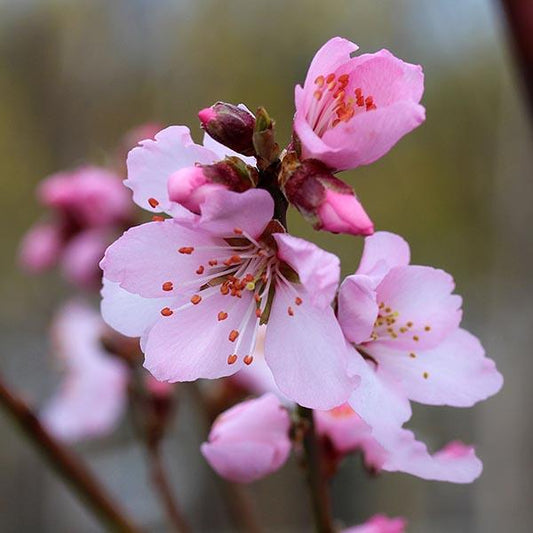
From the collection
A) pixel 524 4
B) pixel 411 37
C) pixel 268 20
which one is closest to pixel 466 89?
pixel 411 37

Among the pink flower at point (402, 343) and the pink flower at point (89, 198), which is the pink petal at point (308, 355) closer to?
the pink flower at point (402, 343)

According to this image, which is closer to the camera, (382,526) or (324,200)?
(324,200)

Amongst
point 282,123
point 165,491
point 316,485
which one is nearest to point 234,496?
point 165,491

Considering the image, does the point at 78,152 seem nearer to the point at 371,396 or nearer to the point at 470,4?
the point at 470,4

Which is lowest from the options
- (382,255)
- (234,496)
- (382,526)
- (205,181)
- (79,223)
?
(234,496)

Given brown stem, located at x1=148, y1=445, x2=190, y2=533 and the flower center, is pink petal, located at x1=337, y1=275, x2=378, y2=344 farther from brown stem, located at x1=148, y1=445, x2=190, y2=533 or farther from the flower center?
brown stem, located at x1=148, y1=445, x2=190, y2=533

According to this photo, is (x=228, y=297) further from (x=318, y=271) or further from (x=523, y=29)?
(x=523, y=29)

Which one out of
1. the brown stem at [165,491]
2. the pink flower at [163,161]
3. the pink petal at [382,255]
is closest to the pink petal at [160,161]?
the pink flower at [163,161]
